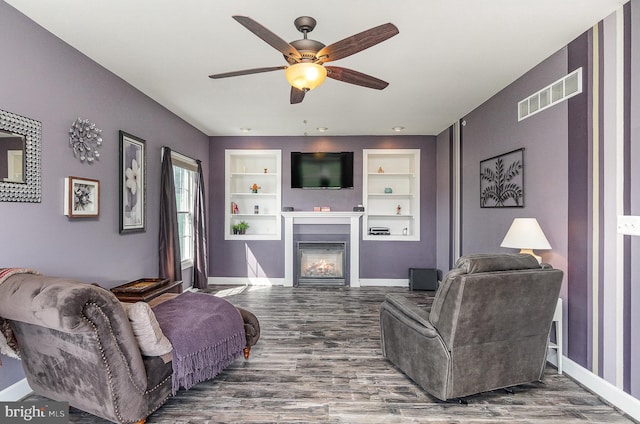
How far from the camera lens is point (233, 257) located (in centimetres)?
589

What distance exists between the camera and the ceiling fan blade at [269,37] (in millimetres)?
1680

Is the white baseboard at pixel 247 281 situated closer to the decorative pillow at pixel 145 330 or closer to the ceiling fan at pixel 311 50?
the decorative pillow at pixel 145 330

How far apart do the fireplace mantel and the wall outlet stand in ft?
12.3

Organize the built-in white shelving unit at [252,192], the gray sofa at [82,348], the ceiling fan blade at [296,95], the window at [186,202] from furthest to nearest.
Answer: the built-in white shelving unit at [252,192] → the window at [186,202] → the ceiling fan blade at [296,95] → the gray sofa at [82,348]

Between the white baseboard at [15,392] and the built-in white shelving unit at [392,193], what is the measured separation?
4.59m

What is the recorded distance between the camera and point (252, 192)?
6.08 metres

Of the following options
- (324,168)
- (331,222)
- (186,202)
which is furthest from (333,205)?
(186,202)

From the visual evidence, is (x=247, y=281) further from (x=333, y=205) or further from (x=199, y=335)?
(x=199, y=335)

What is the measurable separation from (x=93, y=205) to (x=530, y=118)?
13.4 ft

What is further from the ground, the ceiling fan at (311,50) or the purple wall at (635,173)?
the ceiling fan at (311,50)

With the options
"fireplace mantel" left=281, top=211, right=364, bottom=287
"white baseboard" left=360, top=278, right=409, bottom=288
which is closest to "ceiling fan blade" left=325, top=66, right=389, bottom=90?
"fireplace mantel" left=281, top=211, right=364, bottom=287

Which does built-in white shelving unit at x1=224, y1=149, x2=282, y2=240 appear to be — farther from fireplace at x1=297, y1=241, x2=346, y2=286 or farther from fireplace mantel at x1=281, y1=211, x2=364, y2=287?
fireplace at x1=297, y1=241, x2=346, y2=286

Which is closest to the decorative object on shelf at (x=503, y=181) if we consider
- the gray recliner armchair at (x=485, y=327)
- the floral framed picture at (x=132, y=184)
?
the gray recliner armchair at (x=485, y=327)

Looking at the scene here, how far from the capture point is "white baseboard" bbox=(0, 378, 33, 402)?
7.10 ft
